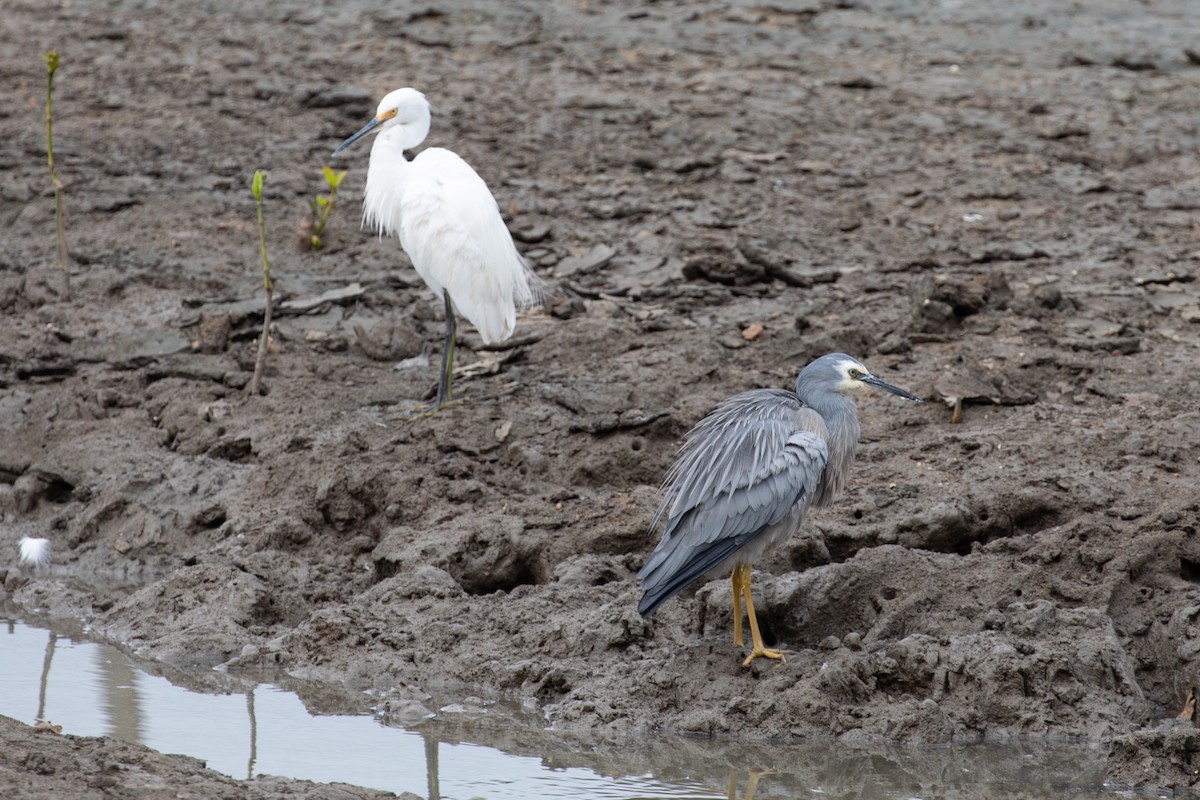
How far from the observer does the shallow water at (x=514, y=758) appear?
4672 millimetres

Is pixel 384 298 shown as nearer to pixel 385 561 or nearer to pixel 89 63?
pixel 385 561

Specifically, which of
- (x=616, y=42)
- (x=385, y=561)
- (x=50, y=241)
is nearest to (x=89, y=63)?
(x=50, y=241)

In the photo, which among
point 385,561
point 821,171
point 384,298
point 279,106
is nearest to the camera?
point 385,561

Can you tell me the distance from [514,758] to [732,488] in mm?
1191

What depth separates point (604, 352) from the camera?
7.75 metres

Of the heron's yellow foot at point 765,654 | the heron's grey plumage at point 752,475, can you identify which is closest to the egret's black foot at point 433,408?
the heron's grey plumage at point 752,475

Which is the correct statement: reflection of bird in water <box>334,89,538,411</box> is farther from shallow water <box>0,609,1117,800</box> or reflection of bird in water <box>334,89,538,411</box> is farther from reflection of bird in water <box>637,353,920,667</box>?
shallow water <box>0,609,1117,800</box>

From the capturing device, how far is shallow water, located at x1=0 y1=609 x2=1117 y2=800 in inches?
184

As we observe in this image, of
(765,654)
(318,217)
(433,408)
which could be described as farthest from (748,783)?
(318,217)

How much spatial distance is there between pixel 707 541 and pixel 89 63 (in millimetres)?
8917

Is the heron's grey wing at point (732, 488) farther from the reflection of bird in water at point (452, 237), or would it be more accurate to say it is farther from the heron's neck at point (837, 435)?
the reflection of bird in water at point (452, 237)

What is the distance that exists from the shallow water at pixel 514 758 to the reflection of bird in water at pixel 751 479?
494mm

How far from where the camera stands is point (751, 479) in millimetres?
5113

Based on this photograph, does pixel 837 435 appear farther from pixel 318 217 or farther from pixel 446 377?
pixel 318 217
